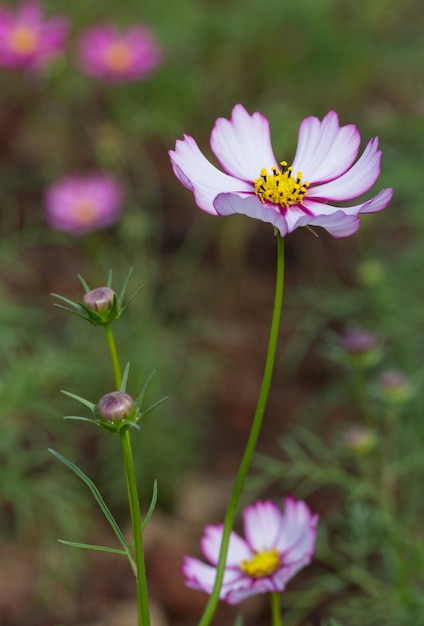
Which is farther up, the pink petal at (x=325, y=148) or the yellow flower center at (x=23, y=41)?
the yellow flower center at (x=23, y=41)

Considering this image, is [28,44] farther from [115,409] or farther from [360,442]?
[115,409]

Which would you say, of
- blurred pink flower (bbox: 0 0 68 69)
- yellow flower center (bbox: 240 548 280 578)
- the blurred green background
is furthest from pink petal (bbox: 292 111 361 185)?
blurred pink flower (bbox: 0 0 68 69)

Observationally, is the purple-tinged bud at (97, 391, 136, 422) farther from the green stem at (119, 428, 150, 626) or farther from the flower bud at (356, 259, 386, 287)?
the flower bud at (356, 259, 386, 287)

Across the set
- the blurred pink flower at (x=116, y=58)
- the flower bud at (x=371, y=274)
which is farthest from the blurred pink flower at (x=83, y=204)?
the flower bud at (x=371, y=274)

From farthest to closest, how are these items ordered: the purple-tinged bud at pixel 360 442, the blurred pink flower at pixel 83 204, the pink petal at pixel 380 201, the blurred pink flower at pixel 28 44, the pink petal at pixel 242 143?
1. the blurred pink flower at pixel 28 44
2. the blurred pink flower at pixel 83 204
3. the purple-tinged bud at pixel 360 442
4. the pink petal at pixel 242 143
5. the pink petal at pixel 380 201

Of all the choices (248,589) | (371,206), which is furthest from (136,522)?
(371,206)

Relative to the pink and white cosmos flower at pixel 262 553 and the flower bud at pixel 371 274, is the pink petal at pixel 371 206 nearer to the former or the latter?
the pink and white cosmos flower at pixel 262 553
